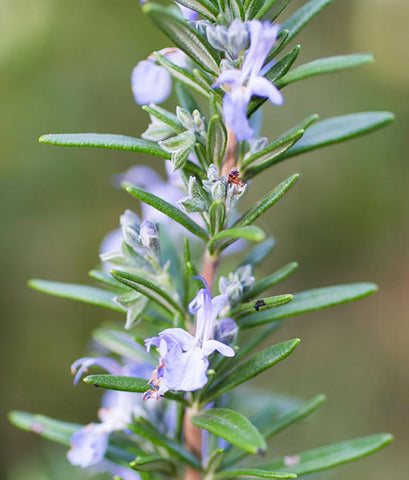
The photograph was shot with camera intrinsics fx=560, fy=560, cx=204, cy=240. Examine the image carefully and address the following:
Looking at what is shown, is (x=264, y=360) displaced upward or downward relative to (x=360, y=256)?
downward

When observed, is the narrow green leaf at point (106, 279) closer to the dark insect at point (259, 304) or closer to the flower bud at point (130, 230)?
the flower bud at point (130, 230)

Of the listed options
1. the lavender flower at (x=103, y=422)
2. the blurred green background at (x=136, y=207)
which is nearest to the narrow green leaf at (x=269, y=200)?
the lavender flower at (x=103, y=422)

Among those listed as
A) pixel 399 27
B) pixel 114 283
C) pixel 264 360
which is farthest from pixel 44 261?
pixel 399 27

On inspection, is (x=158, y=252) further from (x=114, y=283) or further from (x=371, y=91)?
(x=371, y=91)

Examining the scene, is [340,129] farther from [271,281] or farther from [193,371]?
[193,371]

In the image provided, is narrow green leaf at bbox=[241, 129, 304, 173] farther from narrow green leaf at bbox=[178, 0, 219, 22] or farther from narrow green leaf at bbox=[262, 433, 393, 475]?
narrow green leaf at bbox=[262, 433, 393, 475]
